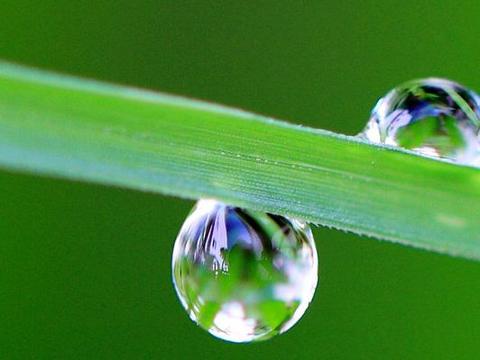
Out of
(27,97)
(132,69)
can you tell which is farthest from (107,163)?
(132,69)

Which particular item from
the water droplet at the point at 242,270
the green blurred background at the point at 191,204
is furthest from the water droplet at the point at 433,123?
the green blurred background at the point at 191,204

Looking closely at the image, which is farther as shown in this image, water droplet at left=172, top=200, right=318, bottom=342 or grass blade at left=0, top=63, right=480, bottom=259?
water droplet at left=172, top=200, right=318, bottom=342

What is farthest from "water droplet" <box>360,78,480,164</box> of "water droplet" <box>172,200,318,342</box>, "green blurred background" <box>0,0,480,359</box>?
"green blurred background" <box>0,0,480,359</box>

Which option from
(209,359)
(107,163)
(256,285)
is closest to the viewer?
(107,163)

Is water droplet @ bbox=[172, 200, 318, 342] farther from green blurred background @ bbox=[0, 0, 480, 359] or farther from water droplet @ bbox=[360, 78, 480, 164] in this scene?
green blurred background @ bbox=[0, 0, 480, 359]

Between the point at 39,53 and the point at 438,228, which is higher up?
the point at 39,53

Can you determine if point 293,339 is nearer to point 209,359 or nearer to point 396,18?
point 209,359

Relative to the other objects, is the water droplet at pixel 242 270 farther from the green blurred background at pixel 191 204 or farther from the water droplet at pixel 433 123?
the green blurred background at pixel 191 204
